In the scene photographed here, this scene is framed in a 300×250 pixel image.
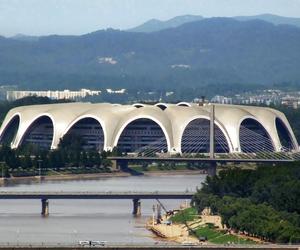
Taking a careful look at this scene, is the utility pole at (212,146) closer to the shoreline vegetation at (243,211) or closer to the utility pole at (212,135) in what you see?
the utility pole at (212,135)

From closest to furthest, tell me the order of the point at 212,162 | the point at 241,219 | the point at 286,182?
1. the point at 241,219
2. the point at 286,182
3. the point at 212,162

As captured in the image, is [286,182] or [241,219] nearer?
[241,219]

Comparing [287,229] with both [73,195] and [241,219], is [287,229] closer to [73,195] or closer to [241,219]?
[241,219]

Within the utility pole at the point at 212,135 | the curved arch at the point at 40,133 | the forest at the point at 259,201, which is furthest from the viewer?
the curved arch at the point at 40,133

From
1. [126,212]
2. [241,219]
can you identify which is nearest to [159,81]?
[126,212]

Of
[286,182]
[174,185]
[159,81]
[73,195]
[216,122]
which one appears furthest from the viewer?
[159,81]

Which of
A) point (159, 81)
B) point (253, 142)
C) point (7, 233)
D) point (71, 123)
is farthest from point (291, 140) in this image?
point (159, 81)

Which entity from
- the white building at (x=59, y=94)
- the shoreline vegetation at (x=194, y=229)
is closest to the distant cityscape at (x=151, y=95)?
the white building at (x=59, y=94)
